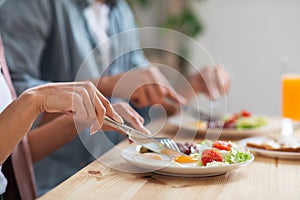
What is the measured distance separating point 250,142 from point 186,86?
2.34 ft

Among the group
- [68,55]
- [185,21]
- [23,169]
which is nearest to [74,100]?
[23,169]

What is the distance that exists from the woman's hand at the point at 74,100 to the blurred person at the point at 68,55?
18.6 inches

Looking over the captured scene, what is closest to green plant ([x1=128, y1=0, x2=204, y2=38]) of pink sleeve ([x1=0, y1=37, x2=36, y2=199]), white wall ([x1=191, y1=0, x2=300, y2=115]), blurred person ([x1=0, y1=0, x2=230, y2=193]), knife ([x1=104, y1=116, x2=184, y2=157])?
white wall ([x1=191, y1=0, x2=300, y2=115])

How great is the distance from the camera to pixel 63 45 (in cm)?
205

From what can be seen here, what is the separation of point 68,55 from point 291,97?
2.83ft

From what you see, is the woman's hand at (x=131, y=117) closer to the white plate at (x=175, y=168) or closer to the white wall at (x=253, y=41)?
the white plate at (x=175, y=168)

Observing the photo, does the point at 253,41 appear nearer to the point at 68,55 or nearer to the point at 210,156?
the point at 68,55

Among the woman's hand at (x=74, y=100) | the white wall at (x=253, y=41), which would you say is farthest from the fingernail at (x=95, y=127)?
the white wall at (x=253, y=41)

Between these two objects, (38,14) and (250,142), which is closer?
(250,142)

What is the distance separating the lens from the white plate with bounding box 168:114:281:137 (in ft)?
5.63

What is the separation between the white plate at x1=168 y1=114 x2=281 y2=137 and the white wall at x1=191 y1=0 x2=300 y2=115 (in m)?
1.65

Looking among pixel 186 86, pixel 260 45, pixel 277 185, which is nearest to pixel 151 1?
pixel 260 45

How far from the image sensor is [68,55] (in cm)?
212

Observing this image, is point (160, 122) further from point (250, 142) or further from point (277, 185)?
point (277, 185)
